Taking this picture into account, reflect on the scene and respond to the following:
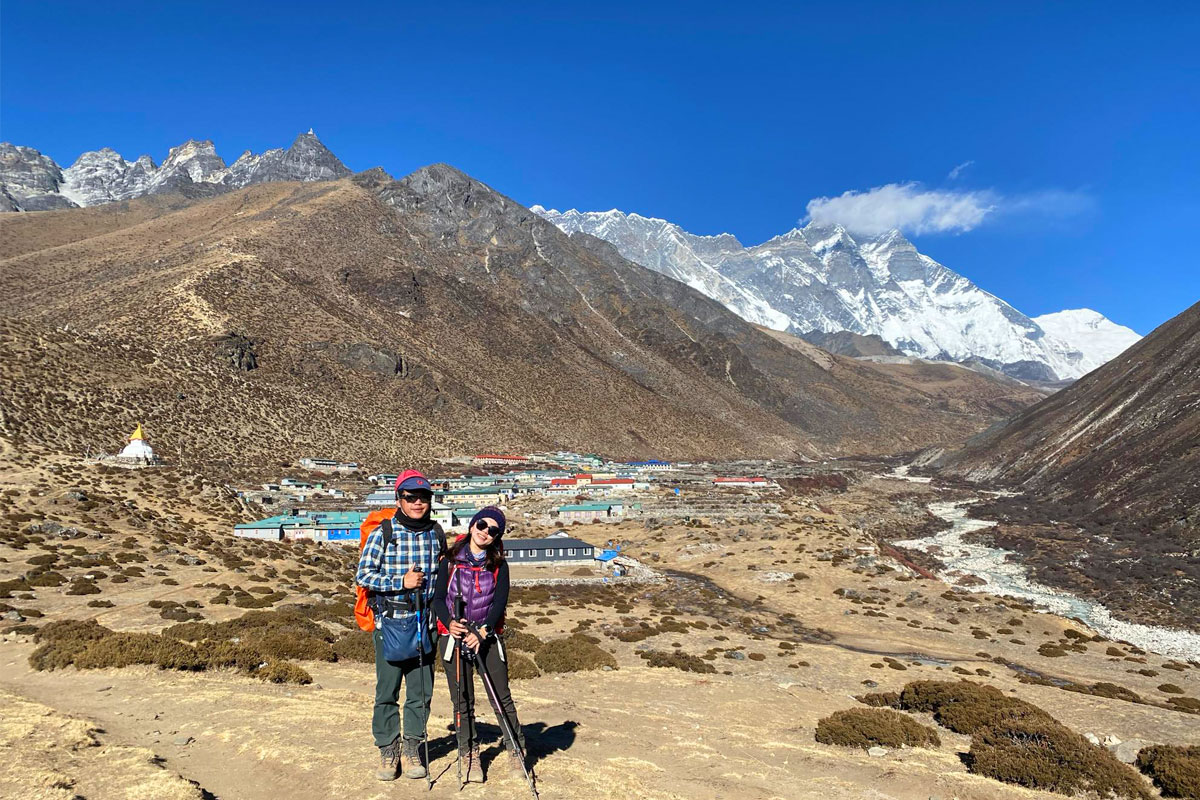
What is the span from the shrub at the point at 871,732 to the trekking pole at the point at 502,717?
295 inches

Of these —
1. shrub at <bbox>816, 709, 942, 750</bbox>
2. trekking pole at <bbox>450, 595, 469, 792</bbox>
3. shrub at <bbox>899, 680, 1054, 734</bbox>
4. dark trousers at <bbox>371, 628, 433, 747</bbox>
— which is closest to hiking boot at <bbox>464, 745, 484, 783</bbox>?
trekking pole at <bbox>450, 595, 469, 792</bbox>

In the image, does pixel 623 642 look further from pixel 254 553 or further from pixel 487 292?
pixel 487 292

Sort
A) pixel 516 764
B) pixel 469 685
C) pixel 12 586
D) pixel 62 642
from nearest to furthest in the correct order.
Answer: pixel 469 685 → pixel 516 764 → pixel 62 642 → pixel 12 586

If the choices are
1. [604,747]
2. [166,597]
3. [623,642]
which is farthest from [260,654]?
[623,642]

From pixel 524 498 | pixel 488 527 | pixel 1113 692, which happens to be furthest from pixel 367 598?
pixel 524 498

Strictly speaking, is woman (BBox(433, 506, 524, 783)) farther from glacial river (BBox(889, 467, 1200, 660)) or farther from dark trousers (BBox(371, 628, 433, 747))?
glacial river (BBox(889, 467, 1200, 660))

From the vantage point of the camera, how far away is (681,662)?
2308 centimetres

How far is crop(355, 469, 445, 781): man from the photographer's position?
732 cm

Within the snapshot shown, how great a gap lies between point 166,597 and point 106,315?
3563 inches

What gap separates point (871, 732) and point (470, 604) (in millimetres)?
9589

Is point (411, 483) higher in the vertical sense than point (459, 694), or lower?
higher

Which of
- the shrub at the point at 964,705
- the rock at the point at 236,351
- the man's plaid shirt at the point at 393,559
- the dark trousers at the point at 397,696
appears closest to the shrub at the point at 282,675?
the dark trousers at the point at 397,696

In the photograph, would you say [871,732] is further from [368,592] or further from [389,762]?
[368,592]

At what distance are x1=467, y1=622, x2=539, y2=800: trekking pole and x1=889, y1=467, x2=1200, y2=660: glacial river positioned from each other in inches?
1661
